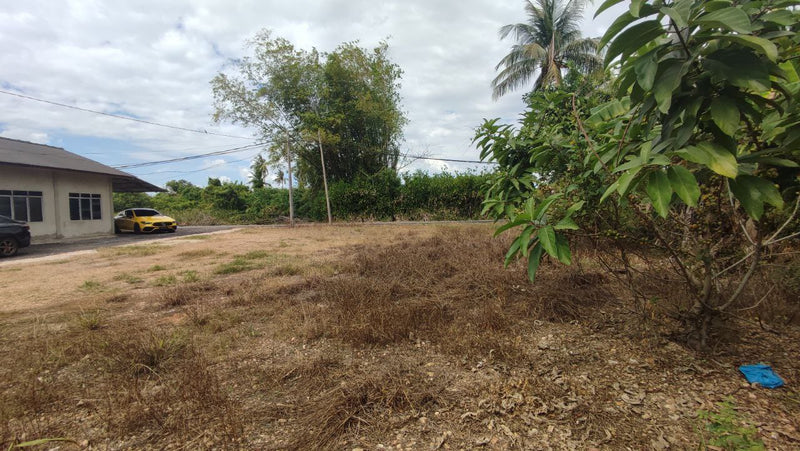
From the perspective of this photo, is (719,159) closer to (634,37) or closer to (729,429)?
(634,37)

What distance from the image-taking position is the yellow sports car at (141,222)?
Answer: 15.8 m

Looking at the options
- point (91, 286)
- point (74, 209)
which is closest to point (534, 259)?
point (91, 286)

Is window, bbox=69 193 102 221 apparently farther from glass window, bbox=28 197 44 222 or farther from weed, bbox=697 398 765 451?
weed, bbox=697 398 765 451

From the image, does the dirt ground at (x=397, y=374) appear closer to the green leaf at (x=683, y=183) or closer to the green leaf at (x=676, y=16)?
the green leaf at (x=683, y=183)

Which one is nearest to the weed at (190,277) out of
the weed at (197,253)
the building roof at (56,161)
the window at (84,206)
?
the weed at (197,253)

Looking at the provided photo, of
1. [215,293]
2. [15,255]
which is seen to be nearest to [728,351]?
[215,293]

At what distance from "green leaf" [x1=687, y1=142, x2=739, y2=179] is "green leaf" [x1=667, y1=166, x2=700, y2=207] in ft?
0.22

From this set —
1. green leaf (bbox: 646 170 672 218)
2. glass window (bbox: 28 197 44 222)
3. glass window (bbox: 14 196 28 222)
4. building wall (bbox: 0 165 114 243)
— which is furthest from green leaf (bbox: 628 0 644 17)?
glass window (bbox: 28 197 44 222)

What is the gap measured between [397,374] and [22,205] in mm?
17207

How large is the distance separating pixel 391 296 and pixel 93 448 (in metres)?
2.46

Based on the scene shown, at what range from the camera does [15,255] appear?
30.7 feet

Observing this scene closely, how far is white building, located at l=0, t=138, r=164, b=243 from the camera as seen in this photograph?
39.3 ft

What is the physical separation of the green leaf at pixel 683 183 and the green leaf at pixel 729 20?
0.44 metres

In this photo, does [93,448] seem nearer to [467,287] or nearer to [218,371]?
[218,371]
